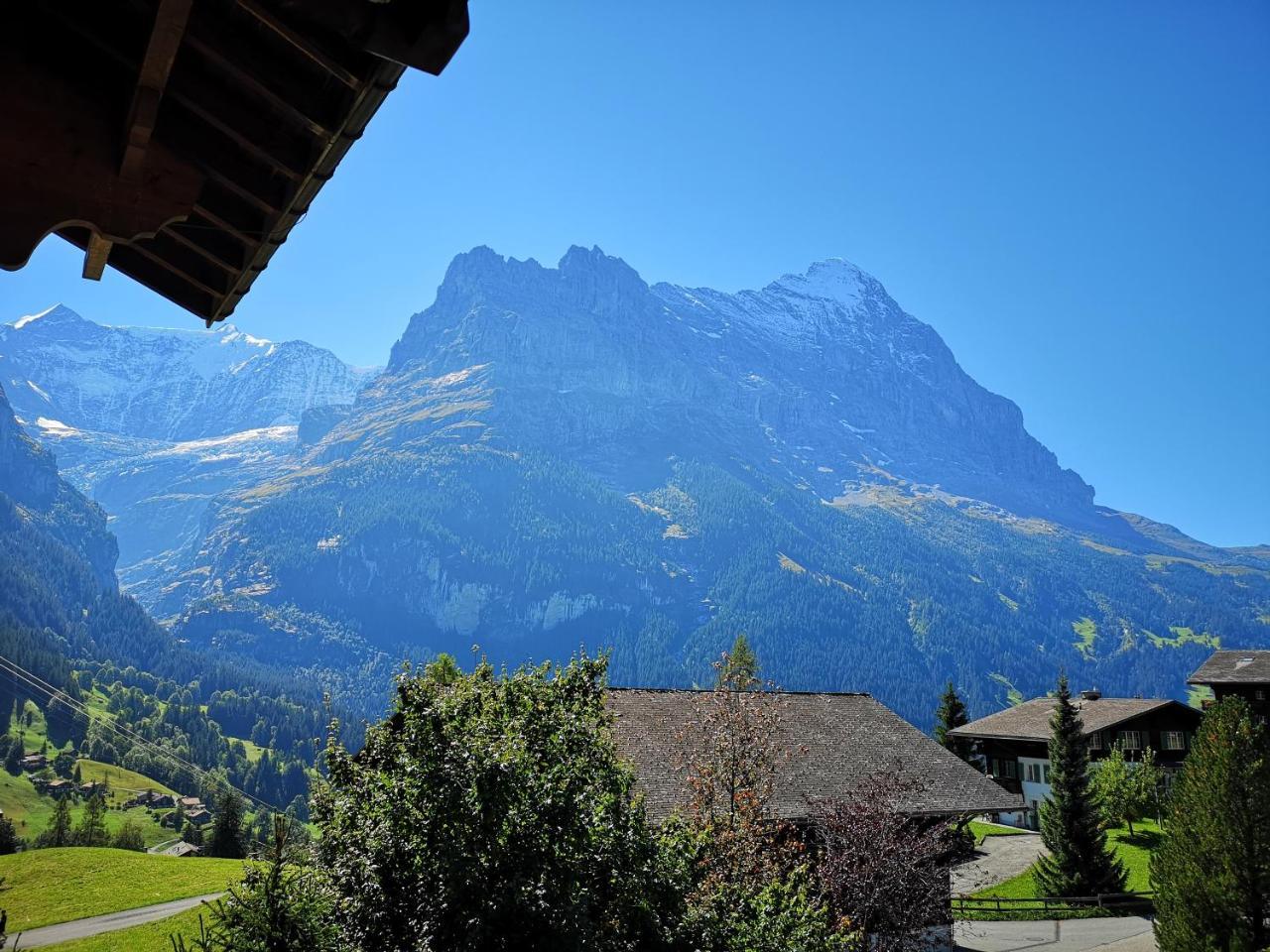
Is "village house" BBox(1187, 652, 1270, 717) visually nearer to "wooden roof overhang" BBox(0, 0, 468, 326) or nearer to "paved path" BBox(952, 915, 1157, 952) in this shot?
"paved path" BBox(952, 915, 1157, 952)

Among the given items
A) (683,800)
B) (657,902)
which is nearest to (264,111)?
(657,902)

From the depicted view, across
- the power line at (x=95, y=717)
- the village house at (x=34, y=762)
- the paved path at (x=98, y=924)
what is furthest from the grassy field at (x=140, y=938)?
the power line at (x=95, y=717)

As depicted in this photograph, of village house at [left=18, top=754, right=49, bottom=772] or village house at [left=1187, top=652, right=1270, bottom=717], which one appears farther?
village house at [left=18, top=754, right=49, bottom=772]

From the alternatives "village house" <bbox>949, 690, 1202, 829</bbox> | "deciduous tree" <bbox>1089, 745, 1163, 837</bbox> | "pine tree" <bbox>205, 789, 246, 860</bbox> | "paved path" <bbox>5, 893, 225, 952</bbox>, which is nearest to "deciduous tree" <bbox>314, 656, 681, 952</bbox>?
"paved path" <bbox>5, 893, 225, 952</bbox>

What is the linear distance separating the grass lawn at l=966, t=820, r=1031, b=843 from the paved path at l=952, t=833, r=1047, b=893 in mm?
633

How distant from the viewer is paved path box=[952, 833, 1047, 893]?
44.8 metres

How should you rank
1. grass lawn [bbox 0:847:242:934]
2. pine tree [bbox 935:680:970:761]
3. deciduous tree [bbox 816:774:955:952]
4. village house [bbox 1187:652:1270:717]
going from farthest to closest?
pine tree [bbox 935:680:970:761], village house [bbox 1187:652:1270:717], grass lawn [bbox 0:847:242:934], deciduous tree [bbox 816:774:955:952]

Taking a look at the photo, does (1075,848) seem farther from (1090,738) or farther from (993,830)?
(1090,738)

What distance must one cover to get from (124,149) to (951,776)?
103 ft

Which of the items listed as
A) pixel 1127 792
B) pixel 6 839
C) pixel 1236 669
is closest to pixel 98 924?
pixel 6 839

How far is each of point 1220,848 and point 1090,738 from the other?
45344 millimetres

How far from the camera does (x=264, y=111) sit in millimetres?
5062

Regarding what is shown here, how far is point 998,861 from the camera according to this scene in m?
50.6

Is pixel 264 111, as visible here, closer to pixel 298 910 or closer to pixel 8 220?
pixel 8 220
